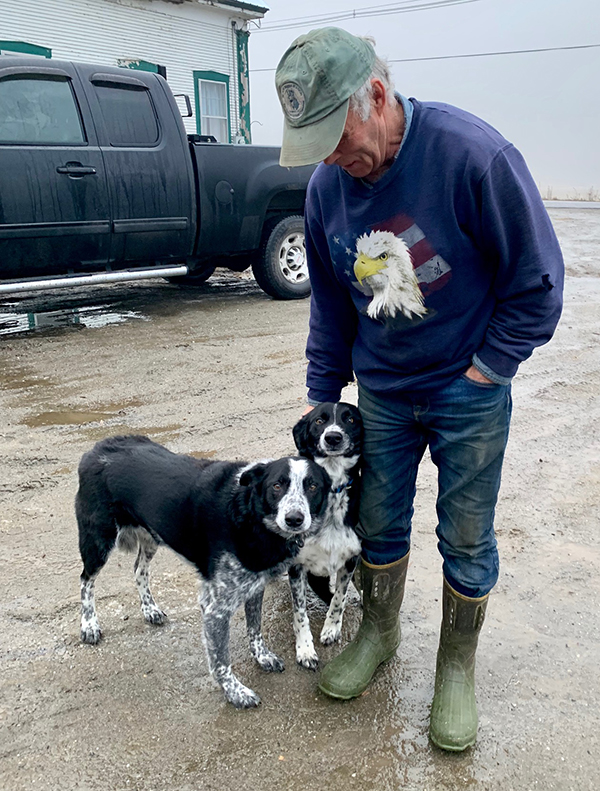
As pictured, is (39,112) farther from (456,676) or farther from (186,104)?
(456,676)

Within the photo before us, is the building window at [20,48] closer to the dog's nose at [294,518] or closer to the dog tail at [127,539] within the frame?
the dog tail at [127,539]

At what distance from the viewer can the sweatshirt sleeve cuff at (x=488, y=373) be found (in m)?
2.15

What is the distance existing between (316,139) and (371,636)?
184 centimetres

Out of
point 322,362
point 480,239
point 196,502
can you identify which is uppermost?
point 480,239

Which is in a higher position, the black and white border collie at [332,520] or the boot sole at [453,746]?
the black and white border collie at [332,520]

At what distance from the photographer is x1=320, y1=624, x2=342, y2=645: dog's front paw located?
2.93m

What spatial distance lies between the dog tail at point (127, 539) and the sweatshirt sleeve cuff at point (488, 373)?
1.60 m

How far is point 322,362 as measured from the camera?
2.75 meters

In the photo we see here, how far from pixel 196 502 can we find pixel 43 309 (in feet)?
20.6

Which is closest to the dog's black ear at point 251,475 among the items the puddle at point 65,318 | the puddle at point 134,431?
the puddle at point 134,431

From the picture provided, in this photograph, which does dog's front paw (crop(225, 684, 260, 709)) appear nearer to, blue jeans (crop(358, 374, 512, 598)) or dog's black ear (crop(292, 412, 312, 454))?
blue jeans (crop(358, 374, 512, 598))

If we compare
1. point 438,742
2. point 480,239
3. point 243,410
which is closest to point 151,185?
point 243,410

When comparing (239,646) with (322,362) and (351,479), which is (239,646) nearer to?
(351,479)

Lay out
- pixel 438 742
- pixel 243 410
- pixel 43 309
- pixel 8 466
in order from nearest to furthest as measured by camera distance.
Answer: pixel 438 742 < pixel 8 466 < pixel 243 410 < pixel 43 309
